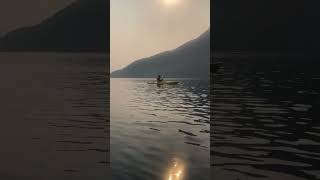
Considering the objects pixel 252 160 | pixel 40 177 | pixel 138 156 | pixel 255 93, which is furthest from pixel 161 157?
pixel 255 93

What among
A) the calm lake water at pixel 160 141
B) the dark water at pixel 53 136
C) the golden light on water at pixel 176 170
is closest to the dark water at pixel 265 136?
the calm lake water at pixel 160 141

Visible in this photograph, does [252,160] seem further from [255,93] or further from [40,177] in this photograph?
[255,93]

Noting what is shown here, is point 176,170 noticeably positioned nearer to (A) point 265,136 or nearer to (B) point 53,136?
(A) point 265,136

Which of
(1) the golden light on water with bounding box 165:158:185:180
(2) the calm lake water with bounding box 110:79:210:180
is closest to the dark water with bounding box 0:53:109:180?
(2) the calm lake water with bounding box 110:79:210:180

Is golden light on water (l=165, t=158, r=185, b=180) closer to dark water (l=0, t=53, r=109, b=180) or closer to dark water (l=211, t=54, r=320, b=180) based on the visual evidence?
dark water (l=211, t=54, r=320, b=180)

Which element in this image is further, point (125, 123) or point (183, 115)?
point (183, 115)

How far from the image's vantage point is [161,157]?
1002 inches

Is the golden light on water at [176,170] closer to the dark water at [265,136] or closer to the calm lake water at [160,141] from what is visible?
the calm lake water at [160,141]

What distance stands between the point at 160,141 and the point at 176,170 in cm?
790

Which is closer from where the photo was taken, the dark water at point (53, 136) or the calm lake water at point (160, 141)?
the calm lake water at point (160, 141)

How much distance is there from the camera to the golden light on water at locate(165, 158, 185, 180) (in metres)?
21.5

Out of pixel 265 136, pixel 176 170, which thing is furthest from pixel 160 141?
pixel 176 170

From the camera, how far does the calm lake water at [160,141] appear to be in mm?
22375

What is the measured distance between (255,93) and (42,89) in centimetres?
2759
